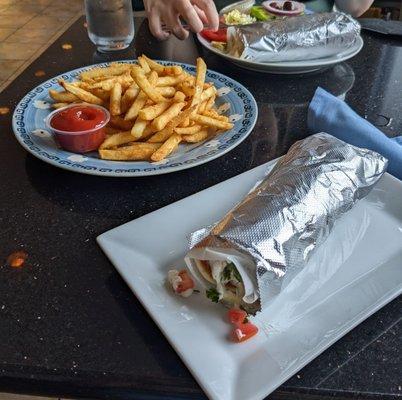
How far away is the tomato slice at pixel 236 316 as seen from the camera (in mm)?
622

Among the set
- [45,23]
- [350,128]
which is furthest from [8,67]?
[350,128]

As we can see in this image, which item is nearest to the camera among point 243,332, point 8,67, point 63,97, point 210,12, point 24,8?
point 243,332

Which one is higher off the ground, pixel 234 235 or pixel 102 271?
pixel 234 235

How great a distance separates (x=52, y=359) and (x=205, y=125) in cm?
54

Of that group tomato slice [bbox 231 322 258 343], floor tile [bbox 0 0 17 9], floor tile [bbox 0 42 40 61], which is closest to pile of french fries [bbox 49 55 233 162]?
tomato slice [bbox 231 322 258 343]

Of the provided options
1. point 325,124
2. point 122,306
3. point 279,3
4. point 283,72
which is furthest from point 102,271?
point 279,3

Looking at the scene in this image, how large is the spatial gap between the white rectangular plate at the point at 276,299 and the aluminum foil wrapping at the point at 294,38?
54 centimetres

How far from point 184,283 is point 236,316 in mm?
81

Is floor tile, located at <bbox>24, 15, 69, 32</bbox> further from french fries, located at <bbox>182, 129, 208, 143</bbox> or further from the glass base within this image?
french fries, located at <bbox>182, 129, 208, 143</bbox>

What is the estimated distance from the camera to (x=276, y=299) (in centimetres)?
66

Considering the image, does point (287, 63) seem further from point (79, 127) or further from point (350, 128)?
point (79, 127)

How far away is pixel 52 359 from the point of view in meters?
0.60

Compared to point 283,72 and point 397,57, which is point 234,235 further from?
point 397,57

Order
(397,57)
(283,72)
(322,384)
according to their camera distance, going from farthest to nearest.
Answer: (397,57), (283,72), (322,384)
